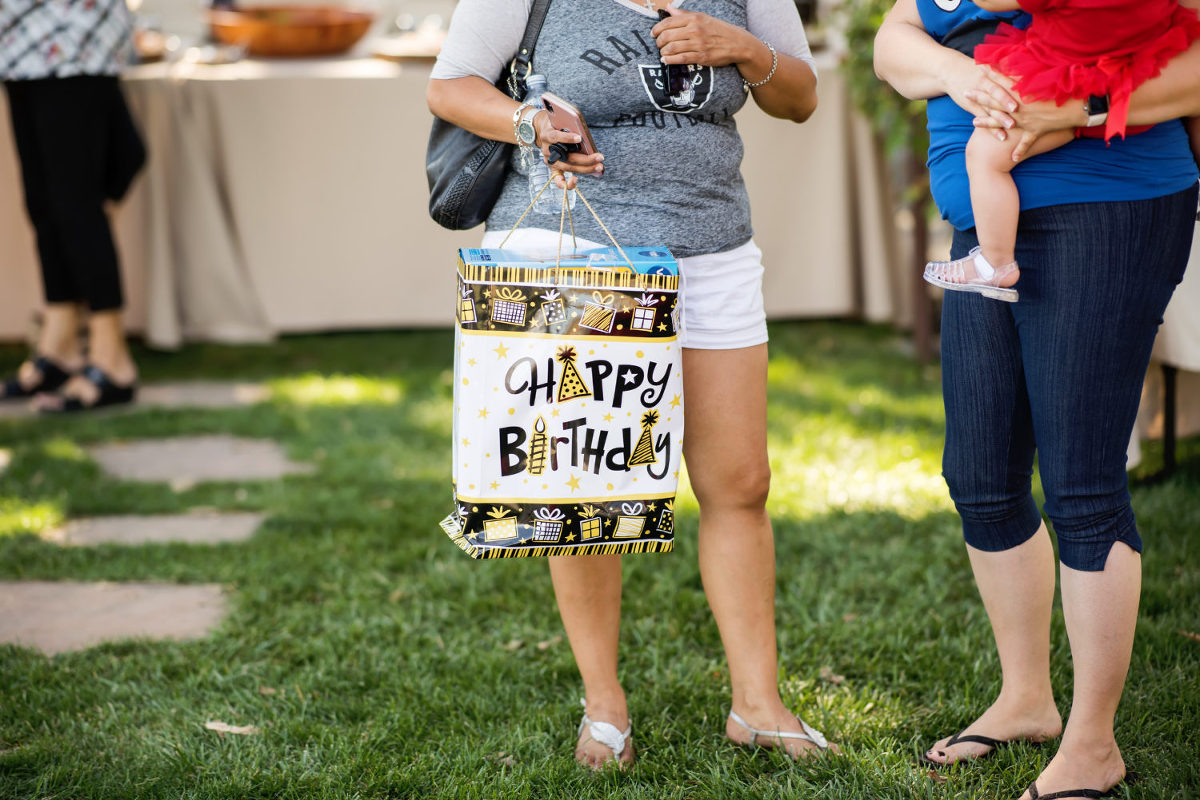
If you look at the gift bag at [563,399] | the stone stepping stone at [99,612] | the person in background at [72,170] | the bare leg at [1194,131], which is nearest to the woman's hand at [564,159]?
the gift bag at [563,399]

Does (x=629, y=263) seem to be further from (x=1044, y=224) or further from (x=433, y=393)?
(x=433, y=393)

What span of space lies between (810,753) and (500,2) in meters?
1.31

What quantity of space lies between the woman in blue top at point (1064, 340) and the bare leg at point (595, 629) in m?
0.60

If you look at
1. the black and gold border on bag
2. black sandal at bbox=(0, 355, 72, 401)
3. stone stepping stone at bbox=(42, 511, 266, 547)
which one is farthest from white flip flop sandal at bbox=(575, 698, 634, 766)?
black sandal at bbox=(0, 355, 72, 401)

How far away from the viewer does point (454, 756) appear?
204 centimetres

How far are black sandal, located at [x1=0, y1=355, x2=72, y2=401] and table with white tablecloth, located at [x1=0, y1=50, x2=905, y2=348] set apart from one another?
20.8 inches

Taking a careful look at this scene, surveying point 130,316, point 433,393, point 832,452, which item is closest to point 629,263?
point 832,452

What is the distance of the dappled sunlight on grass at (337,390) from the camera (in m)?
4.32

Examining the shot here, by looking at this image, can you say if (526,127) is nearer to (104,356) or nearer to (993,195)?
(993,195)

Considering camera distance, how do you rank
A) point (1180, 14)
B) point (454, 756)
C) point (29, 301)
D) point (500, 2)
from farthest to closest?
point (29, 301) → point (454, 756) → point (500, 2) → point (1180, 14)

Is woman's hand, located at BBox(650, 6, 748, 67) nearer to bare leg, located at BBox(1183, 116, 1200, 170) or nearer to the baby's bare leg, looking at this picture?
the baby's bare leg

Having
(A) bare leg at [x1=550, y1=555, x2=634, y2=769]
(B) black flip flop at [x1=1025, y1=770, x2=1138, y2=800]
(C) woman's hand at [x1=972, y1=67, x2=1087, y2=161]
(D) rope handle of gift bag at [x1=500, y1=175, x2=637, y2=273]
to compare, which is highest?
(C) woman's hand at [x1=972, y1=67, x2=1087, y2=161]

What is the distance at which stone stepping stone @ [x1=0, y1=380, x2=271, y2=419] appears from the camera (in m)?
4.31

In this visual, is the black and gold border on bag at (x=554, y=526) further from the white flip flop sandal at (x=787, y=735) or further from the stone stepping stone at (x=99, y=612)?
the stone stepping stone at (x=99, y=612)
